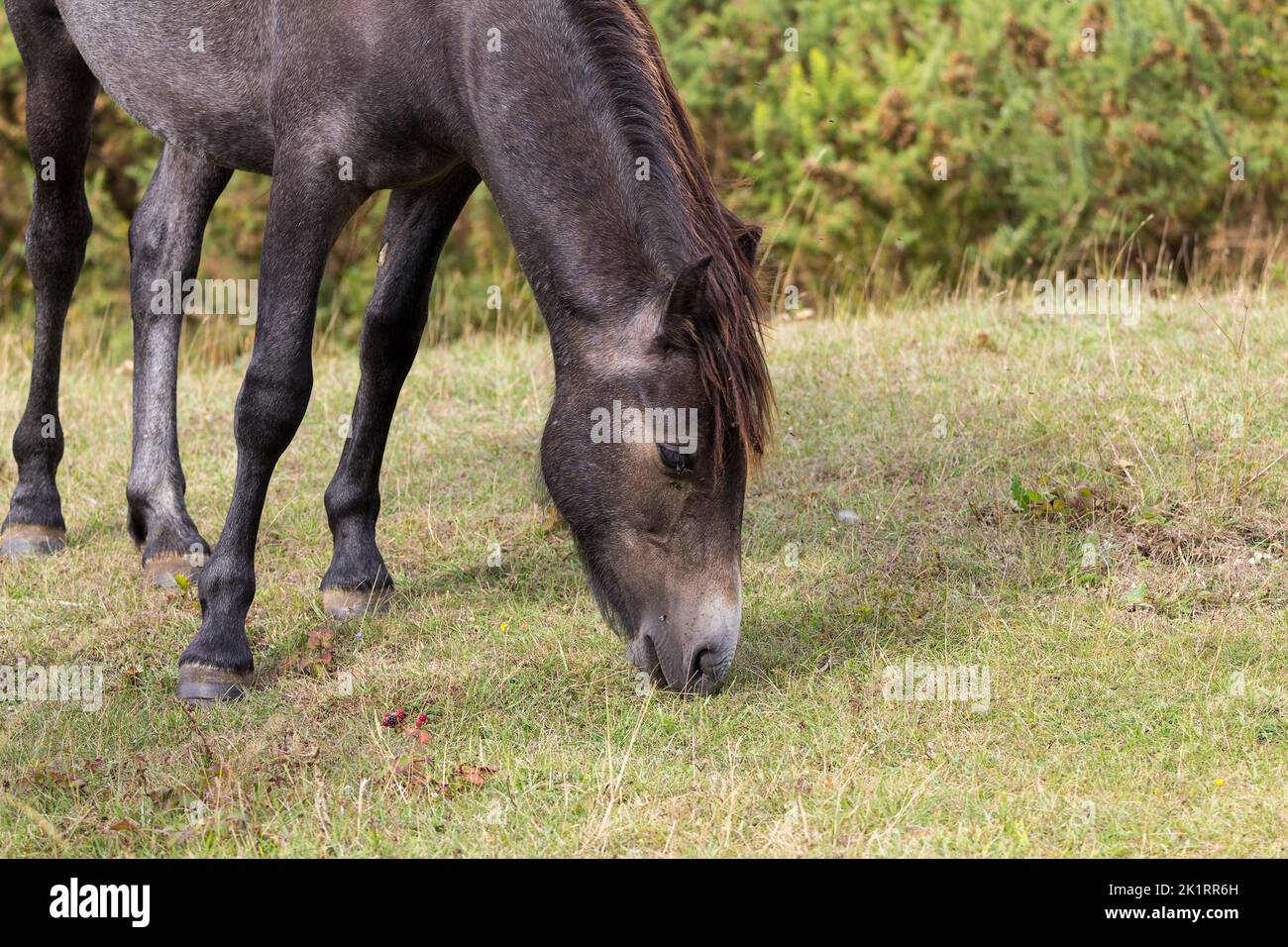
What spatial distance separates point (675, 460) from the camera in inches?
163

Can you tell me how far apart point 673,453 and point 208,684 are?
185 centimetres

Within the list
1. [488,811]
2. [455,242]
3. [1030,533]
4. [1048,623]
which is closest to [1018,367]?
[1030,533]

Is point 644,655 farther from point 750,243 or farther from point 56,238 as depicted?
point 56,238

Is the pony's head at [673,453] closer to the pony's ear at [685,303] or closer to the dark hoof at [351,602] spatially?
the pony's ear at [685,303]

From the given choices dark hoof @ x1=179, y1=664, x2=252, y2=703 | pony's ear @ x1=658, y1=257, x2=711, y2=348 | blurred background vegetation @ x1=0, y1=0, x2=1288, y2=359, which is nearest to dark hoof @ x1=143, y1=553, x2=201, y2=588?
dark hoof @ x1=179, y1=664, x2=252, y2=703

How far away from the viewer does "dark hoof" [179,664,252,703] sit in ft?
15.6

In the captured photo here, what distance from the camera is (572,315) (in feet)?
14.3

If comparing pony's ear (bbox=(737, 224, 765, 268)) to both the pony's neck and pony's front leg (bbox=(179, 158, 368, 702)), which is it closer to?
the pony's neck

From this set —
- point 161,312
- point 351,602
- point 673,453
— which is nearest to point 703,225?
point 673,453

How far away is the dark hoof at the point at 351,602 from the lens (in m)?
5.50

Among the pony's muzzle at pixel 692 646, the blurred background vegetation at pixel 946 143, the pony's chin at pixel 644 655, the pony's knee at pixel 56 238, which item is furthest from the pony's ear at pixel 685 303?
the blurred background vegetation at pixel 946 143

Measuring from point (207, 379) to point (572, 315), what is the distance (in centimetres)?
544

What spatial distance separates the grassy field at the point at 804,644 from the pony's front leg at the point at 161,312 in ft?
1.18
